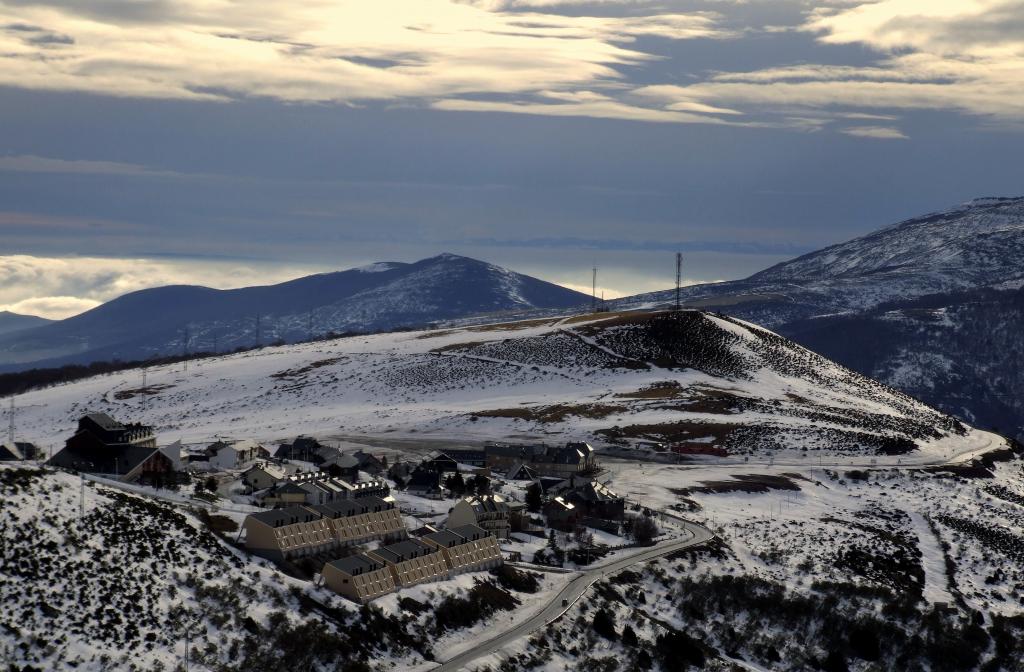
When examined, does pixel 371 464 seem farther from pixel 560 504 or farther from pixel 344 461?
pixel 560 504

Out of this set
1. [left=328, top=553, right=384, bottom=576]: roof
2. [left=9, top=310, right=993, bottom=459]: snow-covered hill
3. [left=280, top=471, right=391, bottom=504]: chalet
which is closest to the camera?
[left=328, top=553, right=384, bottom=576]: roof

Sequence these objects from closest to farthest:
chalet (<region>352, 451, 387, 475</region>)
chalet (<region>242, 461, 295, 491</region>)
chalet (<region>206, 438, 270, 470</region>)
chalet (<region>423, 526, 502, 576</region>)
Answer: chalet (<region>423, 526, 502, 576</region>)
chalet (<region>242, 461, 295, 491</region>)
chalet (<region>206, 438, 270, 470</region>)
chalet (<region>352, 451, 387, 475</region>)

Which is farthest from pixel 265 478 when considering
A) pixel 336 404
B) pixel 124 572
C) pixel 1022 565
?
pixel 336 404

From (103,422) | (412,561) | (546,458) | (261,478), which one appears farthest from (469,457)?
(412,561)

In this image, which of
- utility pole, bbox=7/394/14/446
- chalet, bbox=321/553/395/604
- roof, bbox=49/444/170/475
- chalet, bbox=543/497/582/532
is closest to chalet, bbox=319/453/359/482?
chalet, bbox=543/497/582/532

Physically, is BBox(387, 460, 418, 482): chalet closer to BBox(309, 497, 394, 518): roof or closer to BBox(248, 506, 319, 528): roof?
BBox(309, 497, 394, 518): roof

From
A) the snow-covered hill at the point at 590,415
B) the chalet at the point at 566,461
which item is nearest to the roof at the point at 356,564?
the chalet at the point at 566,461
